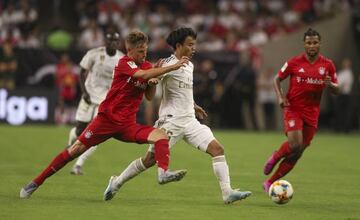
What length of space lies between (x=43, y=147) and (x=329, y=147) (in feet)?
22.5

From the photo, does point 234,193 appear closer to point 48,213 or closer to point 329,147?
point 48,213

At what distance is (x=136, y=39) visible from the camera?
35.8ft

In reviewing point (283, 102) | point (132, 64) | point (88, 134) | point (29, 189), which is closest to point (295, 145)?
point (283, 102)

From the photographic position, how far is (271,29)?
30.5 meters

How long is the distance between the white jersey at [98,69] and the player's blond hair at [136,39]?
398 cm

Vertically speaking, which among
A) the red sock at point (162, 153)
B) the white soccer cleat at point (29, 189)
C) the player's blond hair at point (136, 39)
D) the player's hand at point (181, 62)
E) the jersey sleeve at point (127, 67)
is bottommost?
the white soccer cleat at point (29, 189)

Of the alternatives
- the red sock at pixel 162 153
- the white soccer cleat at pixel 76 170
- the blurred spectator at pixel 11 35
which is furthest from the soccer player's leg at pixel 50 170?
the blurred spectator at pixel 11 35

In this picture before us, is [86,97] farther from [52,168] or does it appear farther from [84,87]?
[52,168]

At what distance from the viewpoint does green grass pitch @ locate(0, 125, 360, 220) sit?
10188 mm

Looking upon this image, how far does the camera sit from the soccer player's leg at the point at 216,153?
35.5 feet

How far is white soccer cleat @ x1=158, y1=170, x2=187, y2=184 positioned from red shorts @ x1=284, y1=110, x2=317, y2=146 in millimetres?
2602

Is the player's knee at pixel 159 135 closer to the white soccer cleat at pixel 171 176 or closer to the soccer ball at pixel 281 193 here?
the white soccer cleat at pixel 171 176

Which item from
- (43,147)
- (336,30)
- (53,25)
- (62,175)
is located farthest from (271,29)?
(62,175)

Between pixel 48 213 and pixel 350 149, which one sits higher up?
pixel 48 213
